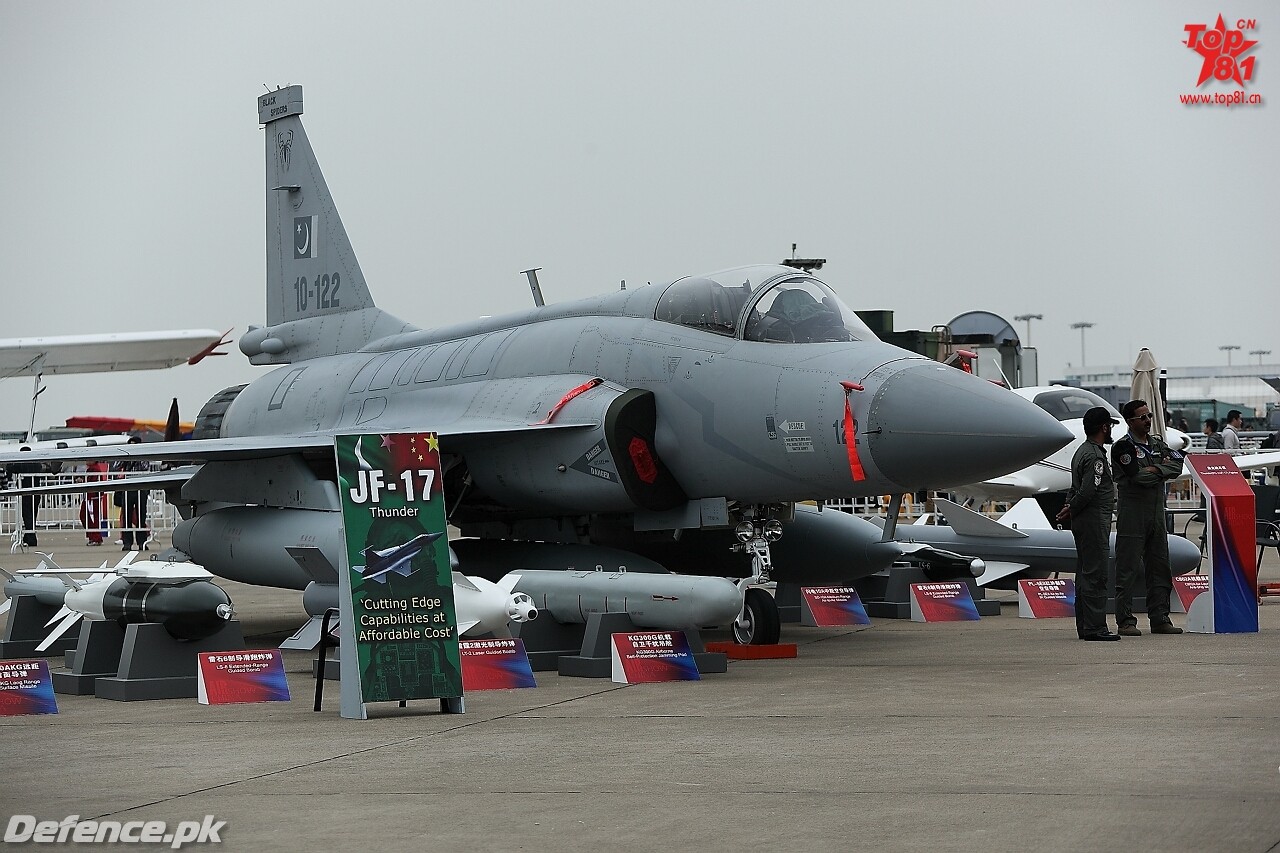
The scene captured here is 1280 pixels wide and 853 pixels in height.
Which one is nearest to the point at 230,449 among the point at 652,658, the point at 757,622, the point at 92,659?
the point at 92,659

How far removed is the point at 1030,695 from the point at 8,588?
825cm

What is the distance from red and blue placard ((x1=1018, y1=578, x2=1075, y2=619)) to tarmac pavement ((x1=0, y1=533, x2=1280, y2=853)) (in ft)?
12.0

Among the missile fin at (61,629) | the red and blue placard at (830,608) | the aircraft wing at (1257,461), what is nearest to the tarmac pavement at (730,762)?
the missile fin at (61,629)

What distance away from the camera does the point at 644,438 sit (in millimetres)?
11281

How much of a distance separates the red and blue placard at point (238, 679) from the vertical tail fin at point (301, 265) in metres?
6.95

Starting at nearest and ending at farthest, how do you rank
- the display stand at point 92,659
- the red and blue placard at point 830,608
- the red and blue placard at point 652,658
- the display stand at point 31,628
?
the red and blue placard at point 652,658, the display stand at point 92,659, the display stand at point 31,628, the red and blue placard at point 830,608

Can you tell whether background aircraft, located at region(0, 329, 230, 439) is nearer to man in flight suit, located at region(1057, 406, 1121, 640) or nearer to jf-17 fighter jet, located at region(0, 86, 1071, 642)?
jf-17 fighter jet, located at region(0, 86, 1071, 642)

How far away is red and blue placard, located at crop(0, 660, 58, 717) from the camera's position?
8.45 meters

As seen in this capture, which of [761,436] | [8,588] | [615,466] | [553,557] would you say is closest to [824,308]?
[761,436]

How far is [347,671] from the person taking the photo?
25.9ft

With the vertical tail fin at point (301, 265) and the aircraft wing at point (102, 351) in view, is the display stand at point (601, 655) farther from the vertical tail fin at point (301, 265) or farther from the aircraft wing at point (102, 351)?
the aircraft wing at point (102, 351)

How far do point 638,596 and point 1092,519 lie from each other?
3.53 meters

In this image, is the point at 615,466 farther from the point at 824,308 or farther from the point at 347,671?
the point at 347,671

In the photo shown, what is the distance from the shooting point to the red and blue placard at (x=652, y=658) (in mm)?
9383
